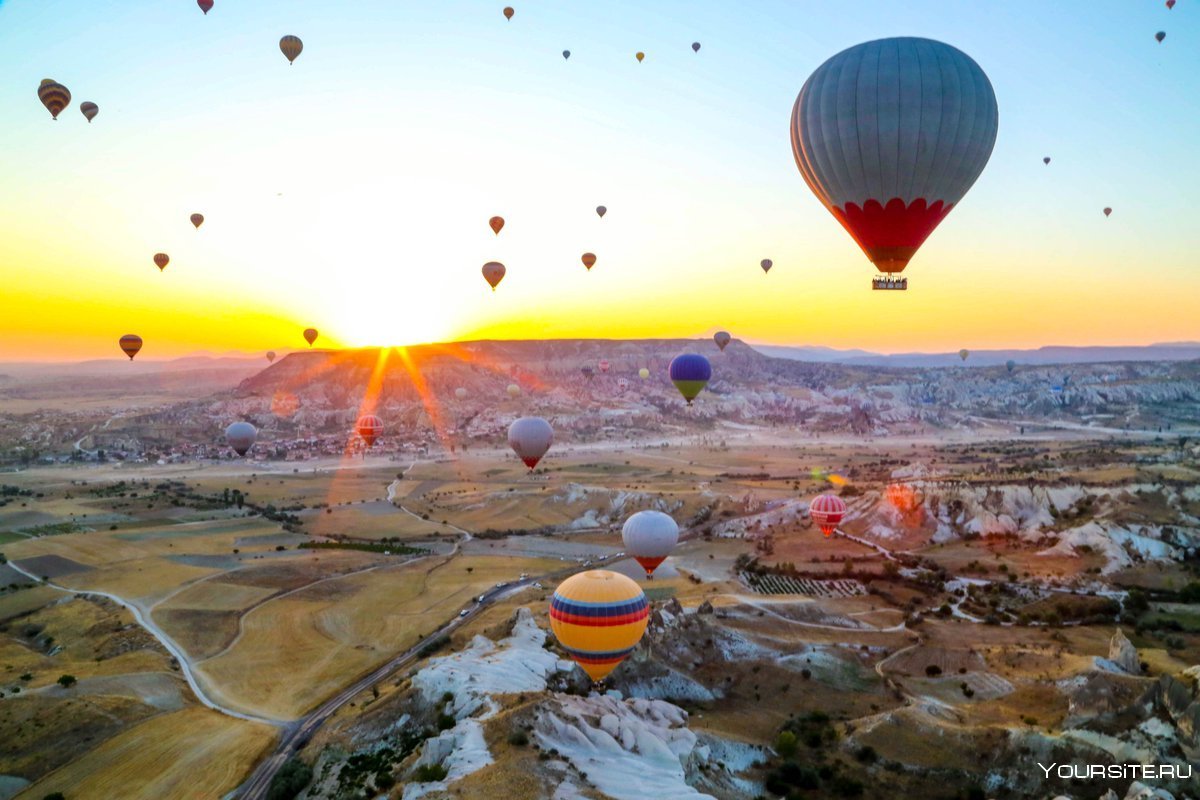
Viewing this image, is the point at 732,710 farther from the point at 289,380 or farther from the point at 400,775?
the point at 289,380

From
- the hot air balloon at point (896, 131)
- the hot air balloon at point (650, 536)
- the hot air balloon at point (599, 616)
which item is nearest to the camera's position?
the hot air balloon at point (599, 616)

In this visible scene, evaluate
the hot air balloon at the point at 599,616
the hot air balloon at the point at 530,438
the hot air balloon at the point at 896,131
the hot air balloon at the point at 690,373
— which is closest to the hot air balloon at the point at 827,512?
the hot air balloon at the point at 690,373

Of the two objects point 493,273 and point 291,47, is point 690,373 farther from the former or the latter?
point 291,47

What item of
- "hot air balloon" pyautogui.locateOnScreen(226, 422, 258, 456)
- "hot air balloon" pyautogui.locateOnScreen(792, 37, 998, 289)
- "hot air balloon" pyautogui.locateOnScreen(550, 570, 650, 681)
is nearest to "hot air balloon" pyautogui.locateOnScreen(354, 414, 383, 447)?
"hot air balloon" pyautogui.locateOnScreen(226, 422, 258, 456)

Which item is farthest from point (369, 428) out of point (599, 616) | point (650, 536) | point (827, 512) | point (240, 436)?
point (599, 616)

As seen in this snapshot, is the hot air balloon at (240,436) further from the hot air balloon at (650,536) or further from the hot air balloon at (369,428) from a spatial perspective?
the hot air balloon at (650,536)

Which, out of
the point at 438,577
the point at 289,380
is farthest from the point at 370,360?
the point at 438,577

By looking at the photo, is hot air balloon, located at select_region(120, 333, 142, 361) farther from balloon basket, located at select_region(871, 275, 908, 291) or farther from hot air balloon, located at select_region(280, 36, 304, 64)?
balloon basket, located at select_region(871, 275, 908, 291)

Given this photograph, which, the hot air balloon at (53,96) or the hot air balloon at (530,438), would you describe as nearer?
the hot air balloon at (53,96)
